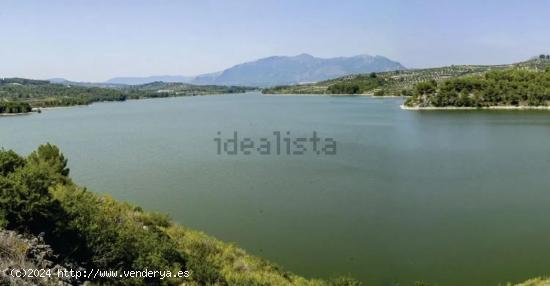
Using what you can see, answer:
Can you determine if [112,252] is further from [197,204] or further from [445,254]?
[197,204]

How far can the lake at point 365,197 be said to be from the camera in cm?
1275

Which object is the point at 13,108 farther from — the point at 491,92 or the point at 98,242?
the point at 98,242

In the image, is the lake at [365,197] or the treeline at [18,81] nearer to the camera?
the lake at [365,197]

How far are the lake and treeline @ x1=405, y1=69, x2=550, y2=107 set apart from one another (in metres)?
32.0

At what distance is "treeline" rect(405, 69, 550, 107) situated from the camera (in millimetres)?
70625

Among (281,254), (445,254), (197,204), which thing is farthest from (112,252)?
(197,204)

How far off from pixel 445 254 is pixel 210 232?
24.6 feet

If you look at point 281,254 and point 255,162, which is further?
point 255,162

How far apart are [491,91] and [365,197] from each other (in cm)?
6295

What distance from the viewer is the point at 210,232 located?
15.4m

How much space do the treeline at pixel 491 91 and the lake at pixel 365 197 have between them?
32.0 m

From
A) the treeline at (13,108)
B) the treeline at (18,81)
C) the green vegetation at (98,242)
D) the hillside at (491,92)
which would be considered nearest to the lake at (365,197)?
the green vegetation at (98,242)

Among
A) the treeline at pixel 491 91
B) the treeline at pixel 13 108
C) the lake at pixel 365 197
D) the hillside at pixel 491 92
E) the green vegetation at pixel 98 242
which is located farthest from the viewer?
the treeline at pixel 13 108

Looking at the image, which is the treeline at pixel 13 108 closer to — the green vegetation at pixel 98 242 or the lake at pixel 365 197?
the lake at pixel 365 197
